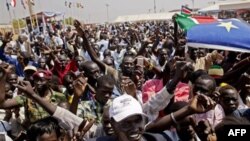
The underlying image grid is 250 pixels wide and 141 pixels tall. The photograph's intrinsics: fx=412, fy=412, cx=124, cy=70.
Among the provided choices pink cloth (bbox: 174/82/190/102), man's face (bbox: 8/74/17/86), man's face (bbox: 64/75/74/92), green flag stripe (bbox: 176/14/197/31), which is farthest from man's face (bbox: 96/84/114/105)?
green flag stripe (bbox: 176/14/197/31)

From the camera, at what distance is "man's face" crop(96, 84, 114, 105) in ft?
11.6

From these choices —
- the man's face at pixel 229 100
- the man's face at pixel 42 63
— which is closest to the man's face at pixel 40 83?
the man's face at pixel 229 100

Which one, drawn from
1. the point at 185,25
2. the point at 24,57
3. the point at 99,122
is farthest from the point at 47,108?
the point at 24,57

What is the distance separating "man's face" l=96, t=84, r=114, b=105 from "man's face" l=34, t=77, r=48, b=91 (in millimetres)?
927

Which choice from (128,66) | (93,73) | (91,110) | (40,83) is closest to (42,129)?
(91,110)

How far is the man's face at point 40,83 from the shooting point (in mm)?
4275

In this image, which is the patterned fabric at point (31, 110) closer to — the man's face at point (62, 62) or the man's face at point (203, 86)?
the man's face at point (203, 86)

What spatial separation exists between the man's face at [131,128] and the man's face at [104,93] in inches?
41.7

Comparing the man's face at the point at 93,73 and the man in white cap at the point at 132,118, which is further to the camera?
the man's face at the point at 93,73

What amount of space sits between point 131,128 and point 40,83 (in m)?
2.08

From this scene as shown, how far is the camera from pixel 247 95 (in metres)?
4.39

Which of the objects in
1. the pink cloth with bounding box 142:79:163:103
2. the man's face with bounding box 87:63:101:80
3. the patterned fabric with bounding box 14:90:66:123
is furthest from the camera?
the man's face with bounding box 87:63:101:80

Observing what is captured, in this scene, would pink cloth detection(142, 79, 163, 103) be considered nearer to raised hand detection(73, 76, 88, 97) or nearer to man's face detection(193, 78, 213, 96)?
man's face detection(193, 78, 213, 96)

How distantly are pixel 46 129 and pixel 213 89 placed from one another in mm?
1600
